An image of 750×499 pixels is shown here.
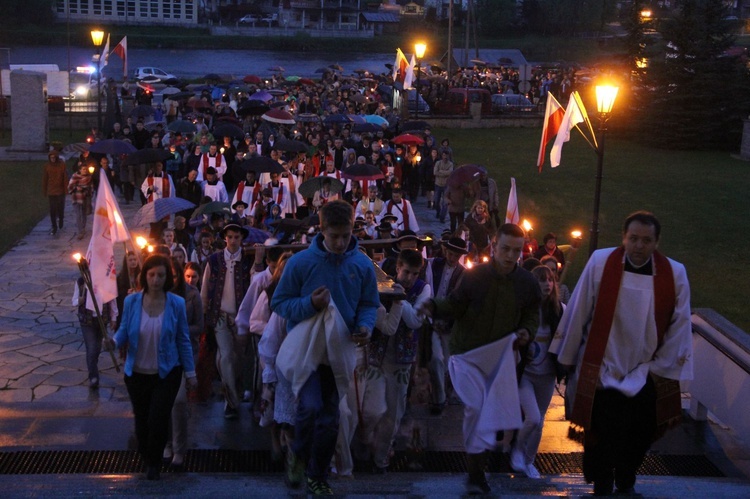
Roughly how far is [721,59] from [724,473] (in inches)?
1256

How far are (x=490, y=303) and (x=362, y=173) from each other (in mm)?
11092

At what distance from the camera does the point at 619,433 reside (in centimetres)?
504

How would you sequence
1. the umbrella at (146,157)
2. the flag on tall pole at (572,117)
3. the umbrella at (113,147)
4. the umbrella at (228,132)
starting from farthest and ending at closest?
the umbrella at (228,132), the umbrella at (113,147), the umbrella at (146,157), the flag on tall pole at (572,117)

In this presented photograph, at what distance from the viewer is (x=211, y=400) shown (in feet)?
27.8

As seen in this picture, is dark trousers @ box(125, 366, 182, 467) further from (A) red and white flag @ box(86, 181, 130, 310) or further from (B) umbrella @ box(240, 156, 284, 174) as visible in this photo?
(B) umbrella @ box(240, 156, 284, 174)

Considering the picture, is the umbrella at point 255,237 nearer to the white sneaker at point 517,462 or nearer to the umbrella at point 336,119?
the white sneaker at point 517,462

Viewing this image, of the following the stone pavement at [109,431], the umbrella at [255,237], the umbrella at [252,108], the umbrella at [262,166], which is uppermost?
the umbrella at [252,108]

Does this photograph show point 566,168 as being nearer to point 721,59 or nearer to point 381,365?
point 721,59

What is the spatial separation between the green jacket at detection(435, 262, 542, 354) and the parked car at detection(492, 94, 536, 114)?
34898 mm

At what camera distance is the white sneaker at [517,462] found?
641 cm

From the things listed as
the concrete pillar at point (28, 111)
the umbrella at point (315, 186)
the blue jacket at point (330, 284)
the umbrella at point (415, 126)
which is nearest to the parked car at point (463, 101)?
the umbrella at point (415, 126)

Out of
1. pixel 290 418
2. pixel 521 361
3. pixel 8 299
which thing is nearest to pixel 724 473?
pixel 521 361

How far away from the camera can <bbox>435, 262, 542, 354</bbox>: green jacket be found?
5.28 meters

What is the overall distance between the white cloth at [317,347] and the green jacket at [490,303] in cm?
62
